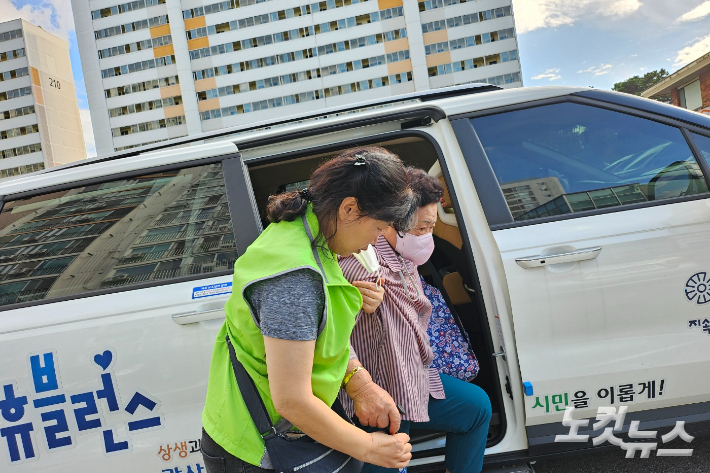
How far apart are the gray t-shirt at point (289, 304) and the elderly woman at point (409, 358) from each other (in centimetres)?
44

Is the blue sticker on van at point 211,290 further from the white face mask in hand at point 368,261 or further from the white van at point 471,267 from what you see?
the white face mask in hand at point 368,261

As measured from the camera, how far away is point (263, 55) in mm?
62000

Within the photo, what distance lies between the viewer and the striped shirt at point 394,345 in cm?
160

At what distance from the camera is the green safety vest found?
1.05 m

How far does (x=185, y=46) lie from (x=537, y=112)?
6684 centimetres

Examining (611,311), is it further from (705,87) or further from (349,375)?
(705,87)

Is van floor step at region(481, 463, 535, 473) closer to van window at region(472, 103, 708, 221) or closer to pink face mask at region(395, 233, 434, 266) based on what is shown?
pink face mask at region(395, 233, 434, 266)

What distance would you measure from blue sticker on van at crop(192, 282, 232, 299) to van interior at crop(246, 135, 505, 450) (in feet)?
1.97

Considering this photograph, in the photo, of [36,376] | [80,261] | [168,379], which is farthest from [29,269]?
[168,379]

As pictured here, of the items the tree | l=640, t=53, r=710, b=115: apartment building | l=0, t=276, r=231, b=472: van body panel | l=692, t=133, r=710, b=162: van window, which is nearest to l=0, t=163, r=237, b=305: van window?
l=0, t=276, r=231, b=472: van body panel

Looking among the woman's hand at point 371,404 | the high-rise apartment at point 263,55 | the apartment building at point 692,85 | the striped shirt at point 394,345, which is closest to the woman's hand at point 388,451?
the woman's hand at point 371,404

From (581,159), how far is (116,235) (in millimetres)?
1977

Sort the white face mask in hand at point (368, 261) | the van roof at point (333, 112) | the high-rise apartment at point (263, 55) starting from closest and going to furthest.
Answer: the white face mask in hand at point (368, 261)
the van roof at point (333, 112)
the high-rise apartment at point (263, 55)

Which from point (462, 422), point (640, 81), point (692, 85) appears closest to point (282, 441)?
point (462, 422)
